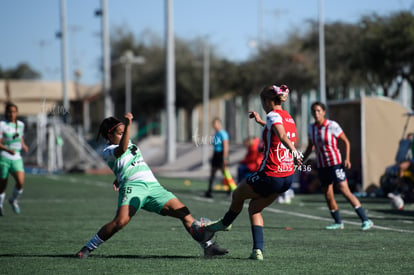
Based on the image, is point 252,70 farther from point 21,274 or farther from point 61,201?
point 21,274

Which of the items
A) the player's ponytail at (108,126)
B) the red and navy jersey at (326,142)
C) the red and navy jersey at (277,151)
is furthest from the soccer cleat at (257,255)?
the red and navy jersey at (326,142)

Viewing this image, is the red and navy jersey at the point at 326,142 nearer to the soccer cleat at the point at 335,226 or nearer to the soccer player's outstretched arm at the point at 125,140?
the soccer cleat at the point at 335,226

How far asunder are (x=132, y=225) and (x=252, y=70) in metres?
43.1

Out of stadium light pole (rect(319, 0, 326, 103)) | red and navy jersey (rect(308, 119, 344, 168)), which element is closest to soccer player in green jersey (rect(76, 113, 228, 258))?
red and navy jersey (rect(308, 119, 344, 168))

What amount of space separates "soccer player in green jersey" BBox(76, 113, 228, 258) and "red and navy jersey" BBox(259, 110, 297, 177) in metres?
1.05

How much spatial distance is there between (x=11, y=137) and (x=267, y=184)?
7.94 metres

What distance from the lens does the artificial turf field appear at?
9.01 m

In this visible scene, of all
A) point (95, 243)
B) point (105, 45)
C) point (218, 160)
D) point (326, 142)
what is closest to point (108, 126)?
point (95, 243)

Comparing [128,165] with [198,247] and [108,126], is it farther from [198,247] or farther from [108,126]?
[198,247]

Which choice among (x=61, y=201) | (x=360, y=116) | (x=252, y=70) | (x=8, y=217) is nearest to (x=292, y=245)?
(x=8, y=217)

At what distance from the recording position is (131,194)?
30.8ft

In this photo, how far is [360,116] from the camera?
23.3 m

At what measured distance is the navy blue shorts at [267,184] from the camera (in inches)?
368

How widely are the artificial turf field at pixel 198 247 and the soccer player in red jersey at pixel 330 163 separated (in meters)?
0.32
